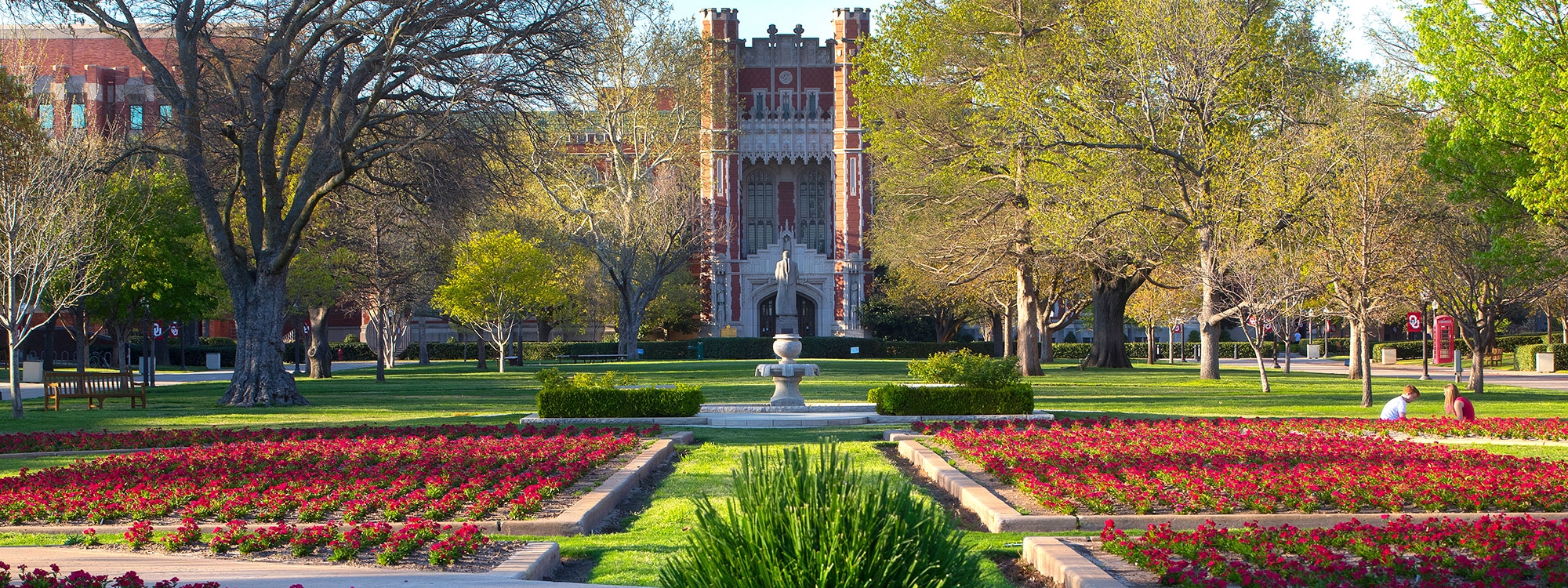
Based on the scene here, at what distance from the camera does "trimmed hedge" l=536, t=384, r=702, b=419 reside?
18031 mm

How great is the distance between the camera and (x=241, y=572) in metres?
6.58

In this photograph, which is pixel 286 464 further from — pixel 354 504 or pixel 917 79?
pixel 917 79

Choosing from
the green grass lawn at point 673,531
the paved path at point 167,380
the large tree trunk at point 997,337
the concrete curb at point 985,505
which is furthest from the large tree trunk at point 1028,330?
the large tree trunk at point 997,337

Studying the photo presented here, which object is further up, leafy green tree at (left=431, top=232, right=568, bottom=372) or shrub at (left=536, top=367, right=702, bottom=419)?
leafy green tree at (left=431, top=232, right=568, bottom=372)

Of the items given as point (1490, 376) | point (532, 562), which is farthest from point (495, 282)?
point (532, 562)

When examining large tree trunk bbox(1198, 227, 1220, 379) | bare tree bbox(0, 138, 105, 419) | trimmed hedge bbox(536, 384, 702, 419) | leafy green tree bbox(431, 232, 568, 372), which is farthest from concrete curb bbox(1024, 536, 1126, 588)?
leafy green tree bbox(431, 232, 568, 372)

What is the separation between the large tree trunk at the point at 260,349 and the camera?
74.3ft

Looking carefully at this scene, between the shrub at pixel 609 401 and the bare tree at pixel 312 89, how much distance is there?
6.56 metres

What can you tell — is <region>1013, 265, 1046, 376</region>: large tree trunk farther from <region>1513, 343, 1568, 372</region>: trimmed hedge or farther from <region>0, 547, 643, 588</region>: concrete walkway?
<region>0, 547, 643, 588</region>: concrete walkway

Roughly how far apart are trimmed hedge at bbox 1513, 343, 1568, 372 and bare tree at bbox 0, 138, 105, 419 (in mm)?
44901

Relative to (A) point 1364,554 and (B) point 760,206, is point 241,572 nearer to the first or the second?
(A) point 1364,554

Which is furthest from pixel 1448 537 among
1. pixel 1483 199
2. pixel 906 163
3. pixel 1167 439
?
pixel 906 163

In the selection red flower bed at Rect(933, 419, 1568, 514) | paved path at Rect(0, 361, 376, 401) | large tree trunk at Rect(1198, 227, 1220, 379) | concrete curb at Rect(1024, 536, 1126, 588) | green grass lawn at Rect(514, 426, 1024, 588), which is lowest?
paved path at Rect(0, 361, 376, 401)

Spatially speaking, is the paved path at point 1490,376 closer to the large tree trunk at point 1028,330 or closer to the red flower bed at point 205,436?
the large tree trunk at point 1028,330
